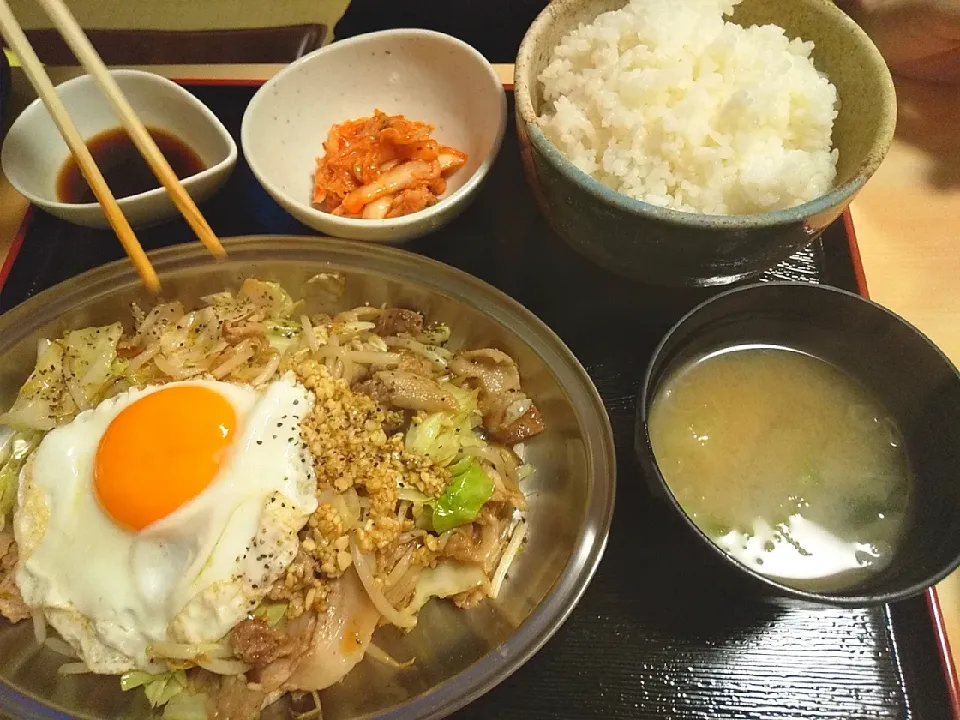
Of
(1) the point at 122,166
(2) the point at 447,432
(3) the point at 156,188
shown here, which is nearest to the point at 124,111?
(3) the point at 156,188

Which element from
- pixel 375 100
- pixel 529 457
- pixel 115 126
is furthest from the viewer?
pixel 375 100

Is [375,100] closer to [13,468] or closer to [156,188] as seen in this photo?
[156,188]

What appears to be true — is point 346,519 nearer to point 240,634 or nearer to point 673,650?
point 240,634

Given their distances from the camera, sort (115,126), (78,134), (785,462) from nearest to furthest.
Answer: (785,462) → (78,134) → (115,126)

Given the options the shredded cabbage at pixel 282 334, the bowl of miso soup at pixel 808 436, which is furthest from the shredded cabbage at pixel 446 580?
the shredded cabbage at pixel 282 334

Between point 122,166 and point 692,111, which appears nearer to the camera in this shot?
point 692,111

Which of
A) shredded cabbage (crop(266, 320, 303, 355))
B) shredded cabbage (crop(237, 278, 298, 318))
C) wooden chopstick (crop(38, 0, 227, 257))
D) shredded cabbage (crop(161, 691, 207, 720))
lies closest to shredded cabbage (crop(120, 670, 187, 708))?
shredded cabbage (crop(161, 691, 207, 720))

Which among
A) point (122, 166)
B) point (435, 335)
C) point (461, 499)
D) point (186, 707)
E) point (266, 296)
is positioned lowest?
point (186, 707)
